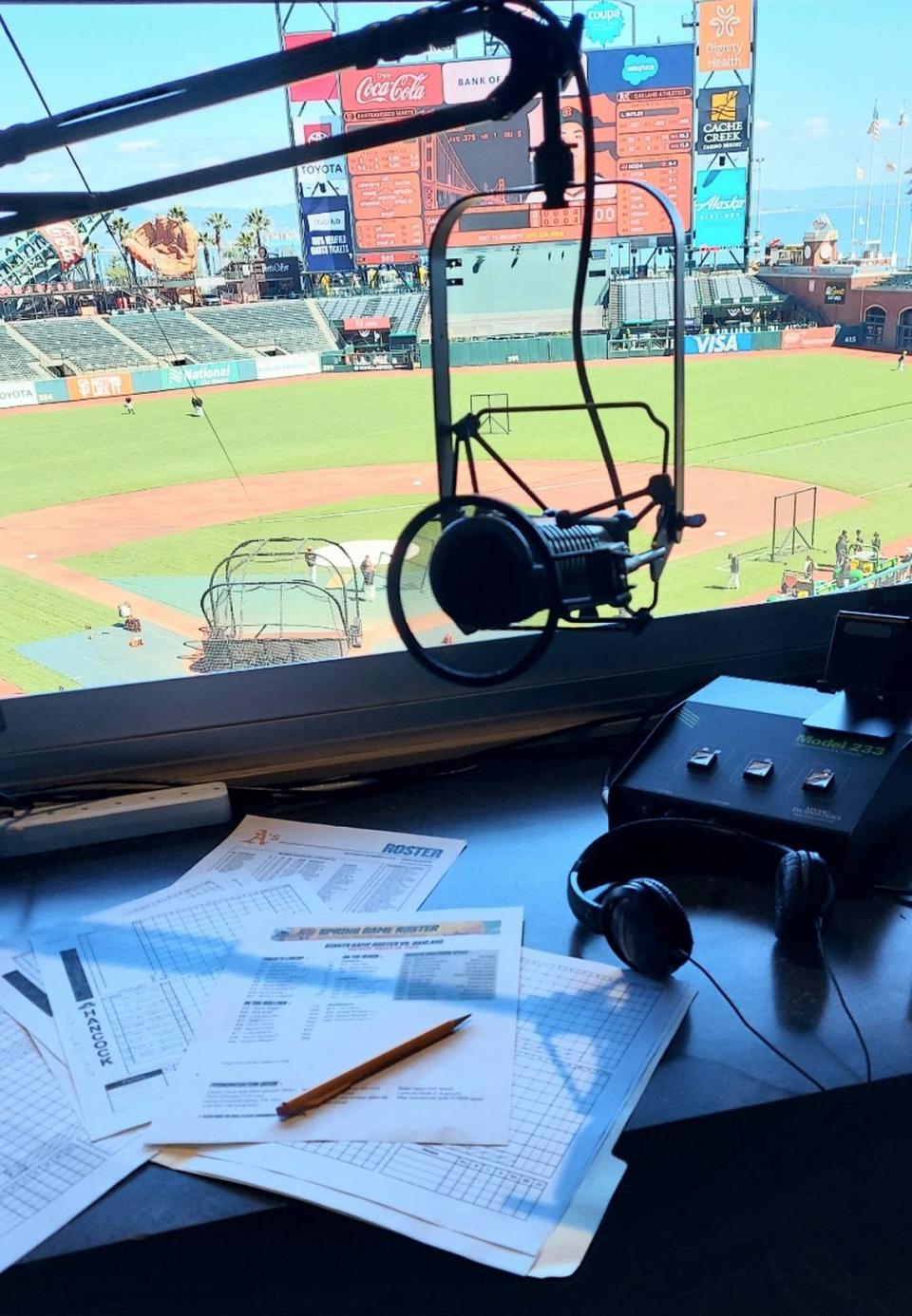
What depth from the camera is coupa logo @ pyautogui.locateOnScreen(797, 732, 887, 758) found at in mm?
967

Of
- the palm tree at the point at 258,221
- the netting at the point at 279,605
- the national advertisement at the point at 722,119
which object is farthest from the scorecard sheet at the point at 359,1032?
the national advertisement at the point at 722,119

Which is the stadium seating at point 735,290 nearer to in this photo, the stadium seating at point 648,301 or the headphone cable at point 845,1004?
the stadium seating at point 648,301

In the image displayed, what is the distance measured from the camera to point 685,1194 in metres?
0.71

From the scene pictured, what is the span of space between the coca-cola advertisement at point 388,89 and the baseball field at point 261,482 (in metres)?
0.22

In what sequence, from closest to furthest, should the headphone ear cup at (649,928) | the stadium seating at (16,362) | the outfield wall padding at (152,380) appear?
the headphone ear cup at (649,928) < the stadium seating at (16,362) < the outfield wall padding at (152,380)

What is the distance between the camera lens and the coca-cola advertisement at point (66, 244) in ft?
2.89

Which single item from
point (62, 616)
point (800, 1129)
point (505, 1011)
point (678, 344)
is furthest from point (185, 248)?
point (800, 1129)

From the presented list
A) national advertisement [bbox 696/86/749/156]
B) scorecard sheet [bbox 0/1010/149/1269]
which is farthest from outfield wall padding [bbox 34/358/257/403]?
scorecard sheet [bbox 0/1010/149/1269]

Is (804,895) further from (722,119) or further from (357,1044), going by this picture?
(722,119)

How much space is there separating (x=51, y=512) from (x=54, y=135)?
1125mm

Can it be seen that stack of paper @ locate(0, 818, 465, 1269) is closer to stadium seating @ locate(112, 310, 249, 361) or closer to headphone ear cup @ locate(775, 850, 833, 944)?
headphone ear cup @ locate(775, 850, 833, 944)

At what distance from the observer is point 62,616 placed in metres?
1.39

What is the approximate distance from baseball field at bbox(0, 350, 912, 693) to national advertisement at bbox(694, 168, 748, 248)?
0.59ft

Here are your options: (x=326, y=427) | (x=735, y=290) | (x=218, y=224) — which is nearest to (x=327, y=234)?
(x=218, y=224)
